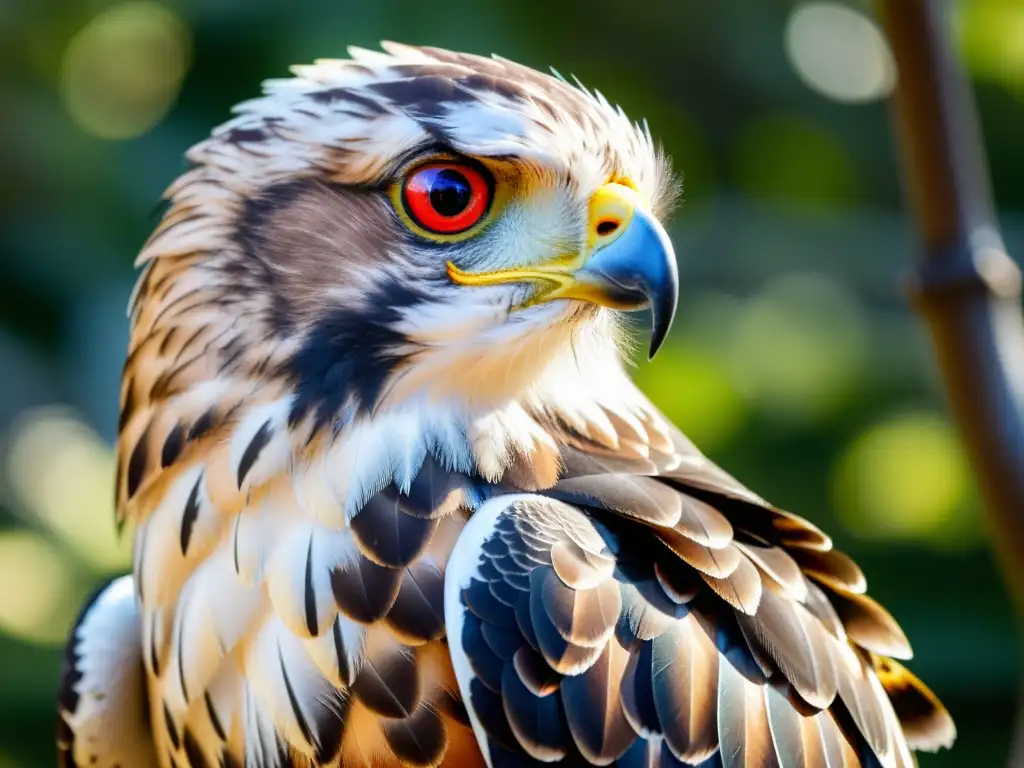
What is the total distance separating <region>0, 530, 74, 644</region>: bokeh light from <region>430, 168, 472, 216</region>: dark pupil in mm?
2418

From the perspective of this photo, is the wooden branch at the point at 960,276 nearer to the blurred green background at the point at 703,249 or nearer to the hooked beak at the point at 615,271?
the hooked beak at the point at 615,271

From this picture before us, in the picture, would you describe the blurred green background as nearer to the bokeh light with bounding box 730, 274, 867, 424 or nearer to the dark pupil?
the bokeh light with bounding box 730, 274, 867, 424

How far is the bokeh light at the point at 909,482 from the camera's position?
4547mm

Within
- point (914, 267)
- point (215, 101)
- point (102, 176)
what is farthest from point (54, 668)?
point (914, 267)

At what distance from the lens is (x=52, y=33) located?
5641 millimetres

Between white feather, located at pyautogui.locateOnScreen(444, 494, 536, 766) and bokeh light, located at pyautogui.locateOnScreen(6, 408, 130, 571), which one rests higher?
white feather, located at pyautogui.locateOnScreen(444, 494, 536, 766)

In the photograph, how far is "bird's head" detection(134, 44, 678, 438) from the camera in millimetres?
2045

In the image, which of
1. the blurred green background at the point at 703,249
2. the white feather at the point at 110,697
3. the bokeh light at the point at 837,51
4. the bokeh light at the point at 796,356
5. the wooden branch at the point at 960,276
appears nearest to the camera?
the wooden branch at the point at 960,276

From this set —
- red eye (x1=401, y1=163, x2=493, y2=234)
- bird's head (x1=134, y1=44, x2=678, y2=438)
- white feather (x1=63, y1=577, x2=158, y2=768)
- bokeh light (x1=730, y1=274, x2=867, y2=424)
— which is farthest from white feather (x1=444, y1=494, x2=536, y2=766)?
bokeh light (x1=730, y1=274, x2=867, y2=424)

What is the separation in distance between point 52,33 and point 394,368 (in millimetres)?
4210

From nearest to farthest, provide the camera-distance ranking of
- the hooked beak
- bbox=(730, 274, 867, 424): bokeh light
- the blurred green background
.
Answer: the hooked beak, the blurred green background, bbox=(730, 274, 867, 424): bokeh light

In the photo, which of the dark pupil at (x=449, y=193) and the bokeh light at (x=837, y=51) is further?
the bokeh light at (x=837, y=51)

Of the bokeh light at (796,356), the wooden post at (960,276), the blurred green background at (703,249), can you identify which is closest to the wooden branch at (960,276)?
the wooden post at (960,276)

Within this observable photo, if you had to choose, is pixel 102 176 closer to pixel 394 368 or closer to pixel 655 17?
pixel 655 17
